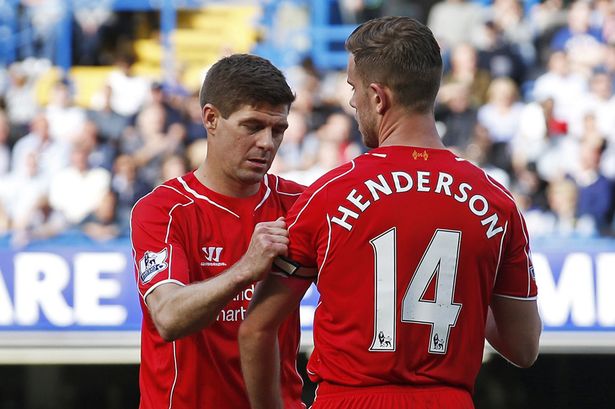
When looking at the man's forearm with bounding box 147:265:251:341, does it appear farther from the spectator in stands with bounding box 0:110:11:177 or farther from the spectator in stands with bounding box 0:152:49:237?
the spectator in stands with bounding box 0:110:11:177

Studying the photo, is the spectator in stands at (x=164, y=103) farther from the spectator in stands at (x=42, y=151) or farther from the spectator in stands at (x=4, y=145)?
the spectator in stands at (x=4, y=145)

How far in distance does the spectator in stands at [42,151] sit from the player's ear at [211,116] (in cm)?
574

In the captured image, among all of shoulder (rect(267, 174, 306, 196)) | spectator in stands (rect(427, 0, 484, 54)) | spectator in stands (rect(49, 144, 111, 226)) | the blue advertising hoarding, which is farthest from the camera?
spectator in stands (rect(427, 0, 484, 54))

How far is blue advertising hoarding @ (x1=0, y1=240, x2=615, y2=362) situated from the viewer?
7.28m

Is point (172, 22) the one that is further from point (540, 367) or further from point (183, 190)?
point (183, 190)

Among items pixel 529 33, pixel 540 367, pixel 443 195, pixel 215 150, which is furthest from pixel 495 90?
pixel 443 195

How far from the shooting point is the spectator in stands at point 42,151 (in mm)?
8914

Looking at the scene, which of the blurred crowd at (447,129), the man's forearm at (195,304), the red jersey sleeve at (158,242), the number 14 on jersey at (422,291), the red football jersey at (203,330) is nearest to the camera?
the number 14 on jersey at (422,291)

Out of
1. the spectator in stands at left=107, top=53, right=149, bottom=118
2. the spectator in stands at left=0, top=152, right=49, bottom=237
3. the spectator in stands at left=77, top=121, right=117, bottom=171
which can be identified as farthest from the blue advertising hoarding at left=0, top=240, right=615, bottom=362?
the spectator in stands at left=107, top=53, right=149, bottom=118

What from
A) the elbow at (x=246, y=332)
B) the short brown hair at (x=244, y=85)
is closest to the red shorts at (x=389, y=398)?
the elbow at (x=246, y=332)

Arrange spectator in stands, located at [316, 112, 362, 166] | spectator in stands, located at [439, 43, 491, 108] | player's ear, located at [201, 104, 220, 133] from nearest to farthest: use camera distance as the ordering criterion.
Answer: player's ear, located at [201, 104, 220, 133] < spectator in stands, located at [316, 112, 362, 166] < spectator in stands, located at [439, 43, 491, 108]

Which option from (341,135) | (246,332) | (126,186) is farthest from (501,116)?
(246,332)

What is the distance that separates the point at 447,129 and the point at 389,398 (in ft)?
20.6

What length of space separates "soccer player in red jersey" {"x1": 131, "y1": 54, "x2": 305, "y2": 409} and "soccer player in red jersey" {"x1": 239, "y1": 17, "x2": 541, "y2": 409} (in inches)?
19.9
